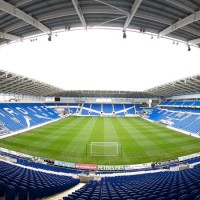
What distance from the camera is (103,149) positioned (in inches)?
904

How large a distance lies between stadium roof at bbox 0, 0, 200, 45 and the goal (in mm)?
16071

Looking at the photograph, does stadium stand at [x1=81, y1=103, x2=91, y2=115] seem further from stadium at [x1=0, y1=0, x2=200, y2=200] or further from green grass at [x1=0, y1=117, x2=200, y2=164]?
green grass at [x1=0, y1=117, x2=200, y2=164]

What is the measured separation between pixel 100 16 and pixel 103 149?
1842 cm

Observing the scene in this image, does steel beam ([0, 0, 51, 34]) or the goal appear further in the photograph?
the goal

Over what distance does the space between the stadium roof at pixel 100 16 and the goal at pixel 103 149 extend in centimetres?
1607

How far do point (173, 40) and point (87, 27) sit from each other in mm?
4939

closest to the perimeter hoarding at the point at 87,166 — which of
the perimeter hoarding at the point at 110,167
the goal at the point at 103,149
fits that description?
the perimeter hoarding at the point at 110,167

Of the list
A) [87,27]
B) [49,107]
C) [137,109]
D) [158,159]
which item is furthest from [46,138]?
[137,109]

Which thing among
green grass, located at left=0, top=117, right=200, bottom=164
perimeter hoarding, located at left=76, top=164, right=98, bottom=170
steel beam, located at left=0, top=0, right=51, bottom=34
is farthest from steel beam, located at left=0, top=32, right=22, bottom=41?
green grass, located at left=0, top=117, right=200, bottom=164

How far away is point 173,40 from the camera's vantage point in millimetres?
9570

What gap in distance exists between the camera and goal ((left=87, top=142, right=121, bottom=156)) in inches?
838

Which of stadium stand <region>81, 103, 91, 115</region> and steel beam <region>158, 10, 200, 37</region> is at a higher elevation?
steel beam <region>158, 10, 200, 37</region>

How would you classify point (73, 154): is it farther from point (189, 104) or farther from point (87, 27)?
point (189, 104)

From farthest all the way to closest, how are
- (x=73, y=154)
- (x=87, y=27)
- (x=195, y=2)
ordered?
(x=73, y=154) → (x=87, y=27) → (x=195, y=2)
